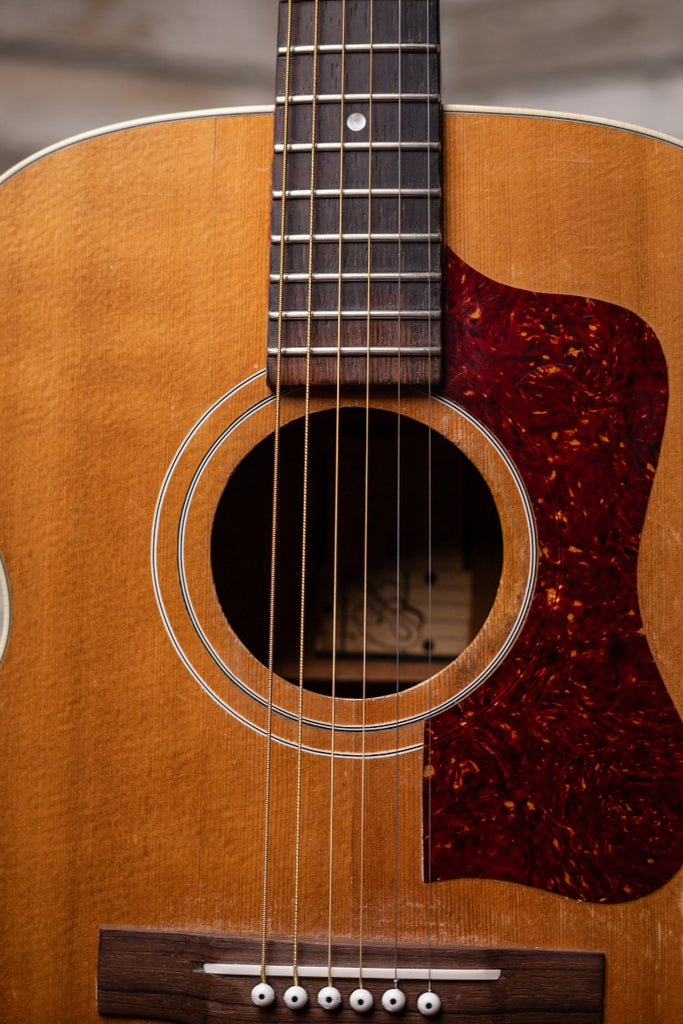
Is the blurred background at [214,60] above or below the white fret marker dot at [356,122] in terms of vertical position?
above

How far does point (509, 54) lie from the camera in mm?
1449

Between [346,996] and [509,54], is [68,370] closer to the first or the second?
[346,996]

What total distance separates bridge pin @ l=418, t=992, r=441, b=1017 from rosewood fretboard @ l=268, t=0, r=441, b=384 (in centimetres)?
52

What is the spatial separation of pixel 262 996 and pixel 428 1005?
137mm

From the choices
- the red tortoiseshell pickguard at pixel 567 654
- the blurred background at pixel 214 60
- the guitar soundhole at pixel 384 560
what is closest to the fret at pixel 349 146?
the red tortoiseshell pickguard at pixel 567 654

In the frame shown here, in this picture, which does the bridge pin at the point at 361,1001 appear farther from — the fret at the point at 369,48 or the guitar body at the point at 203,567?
the fret at the point at 369,48

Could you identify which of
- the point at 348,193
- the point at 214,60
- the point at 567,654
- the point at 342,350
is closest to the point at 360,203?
the point at 348,193

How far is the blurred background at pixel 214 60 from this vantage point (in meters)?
1.43

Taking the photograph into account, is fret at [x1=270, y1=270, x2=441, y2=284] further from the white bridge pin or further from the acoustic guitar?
the white bridge pin

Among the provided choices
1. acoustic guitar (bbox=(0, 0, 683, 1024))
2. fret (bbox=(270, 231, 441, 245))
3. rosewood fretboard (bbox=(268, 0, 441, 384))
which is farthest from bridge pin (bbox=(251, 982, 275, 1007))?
fret (bbox=(270, 231, 441, 245))

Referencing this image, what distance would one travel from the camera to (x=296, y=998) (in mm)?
755

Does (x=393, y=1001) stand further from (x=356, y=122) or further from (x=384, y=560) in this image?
(x=356, y=122)

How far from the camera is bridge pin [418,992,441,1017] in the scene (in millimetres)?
751

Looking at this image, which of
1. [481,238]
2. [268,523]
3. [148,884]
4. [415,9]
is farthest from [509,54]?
[148,884]
